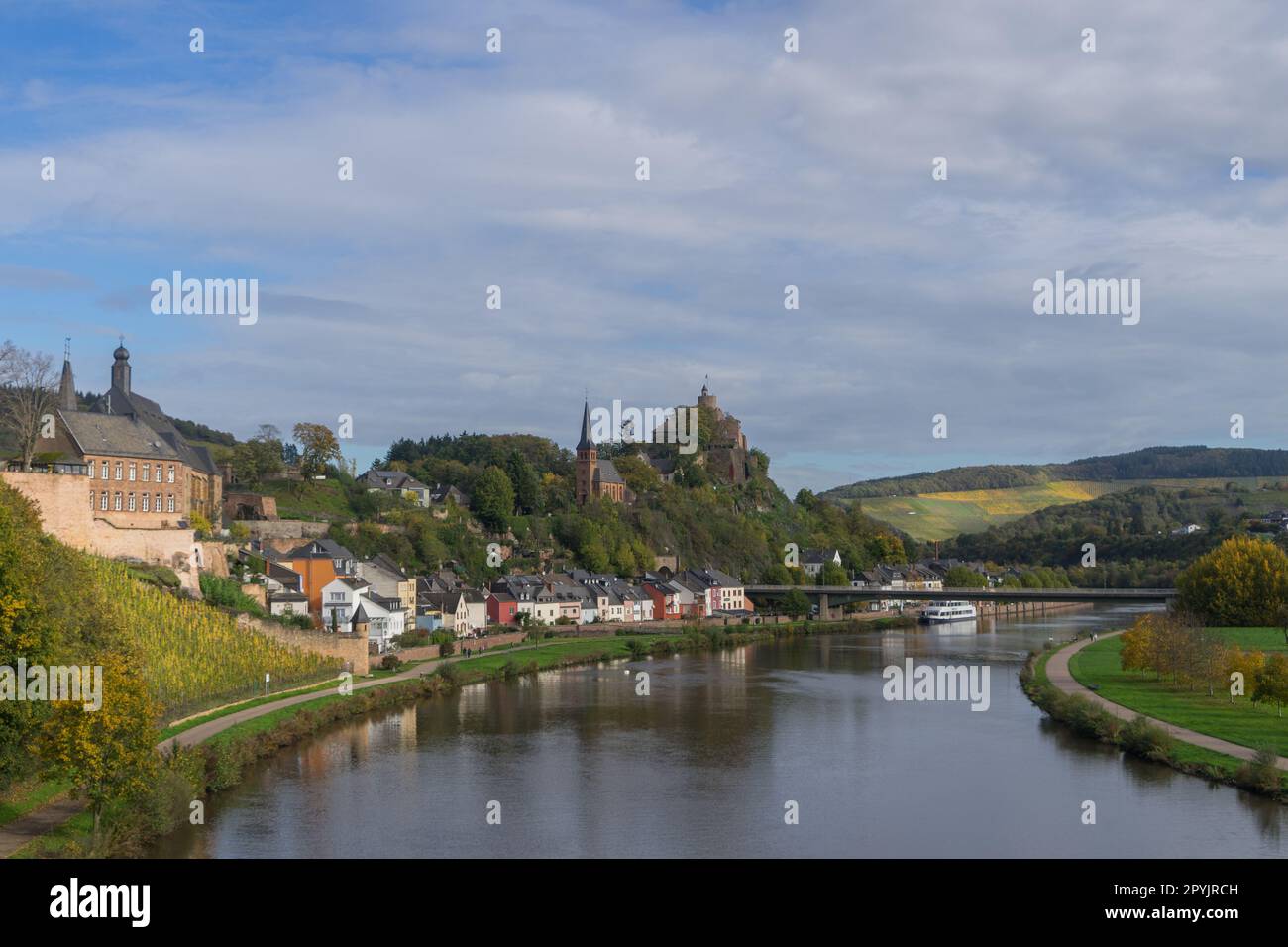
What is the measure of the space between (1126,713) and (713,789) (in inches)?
594

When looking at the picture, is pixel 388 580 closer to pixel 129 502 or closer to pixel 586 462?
pixel 129 502

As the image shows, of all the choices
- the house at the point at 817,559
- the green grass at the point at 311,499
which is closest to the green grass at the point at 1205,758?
the green grass at the point at 311,499

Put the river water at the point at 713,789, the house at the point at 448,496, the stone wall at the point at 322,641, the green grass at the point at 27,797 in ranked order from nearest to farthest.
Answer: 1. the green grass at the point at 27,797
2. the river water at the point at 713,789
3. the stone wall at the point at 322,641
4. the house at the point at 448,496

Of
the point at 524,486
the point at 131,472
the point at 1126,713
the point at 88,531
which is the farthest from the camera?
the point at 524,486

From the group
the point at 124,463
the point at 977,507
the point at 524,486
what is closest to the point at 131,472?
the point at 124,463

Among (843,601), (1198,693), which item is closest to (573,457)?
(843,601)

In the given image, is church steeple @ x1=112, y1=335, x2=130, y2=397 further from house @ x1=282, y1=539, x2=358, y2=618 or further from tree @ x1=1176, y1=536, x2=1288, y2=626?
tree @ x1=1176, y1=536, x2=1288, y2=626

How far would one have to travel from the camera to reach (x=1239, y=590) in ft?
201

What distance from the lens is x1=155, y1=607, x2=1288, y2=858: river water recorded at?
22766mm

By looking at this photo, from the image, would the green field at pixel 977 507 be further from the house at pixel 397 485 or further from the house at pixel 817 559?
the house at pixel 397 485

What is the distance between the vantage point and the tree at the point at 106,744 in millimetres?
20328

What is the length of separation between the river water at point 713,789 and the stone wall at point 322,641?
401 centimetres

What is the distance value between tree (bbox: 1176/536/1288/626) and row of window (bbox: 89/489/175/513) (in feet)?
154
